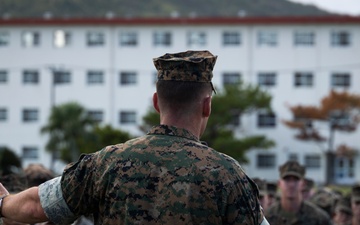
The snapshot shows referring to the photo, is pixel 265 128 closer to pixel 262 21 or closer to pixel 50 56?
pixel 262 21

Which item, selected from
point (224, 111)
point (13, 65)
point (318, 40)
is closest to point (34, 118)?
point (13, 65)

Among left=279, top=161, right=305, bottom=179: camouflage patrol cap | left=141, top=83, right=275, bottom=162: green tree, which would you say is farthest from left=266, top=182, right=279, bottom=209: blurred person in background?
left=141, top=83, right=275, bottom=162: green tree

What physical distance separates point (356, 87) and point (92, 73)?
68.9 feet

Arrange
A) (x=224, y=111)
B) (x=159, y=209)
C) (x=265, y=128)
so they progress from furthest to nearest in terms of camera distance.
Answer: (x=265, y=128)
(x=224, y=111)
(x=159, y=209)

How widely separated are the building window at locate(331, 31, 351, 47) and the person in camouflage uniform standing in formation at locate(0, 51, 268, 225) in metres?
72.0

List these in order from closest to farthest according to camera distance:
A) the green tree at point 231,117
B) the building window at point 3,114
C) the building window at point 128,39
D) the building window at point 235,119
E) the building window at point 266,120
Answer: the green tree at point 231,117 < the building window at point 235,119 < the building window at point 266,120 < the building window at point 128,39 < the building window at point 3,114

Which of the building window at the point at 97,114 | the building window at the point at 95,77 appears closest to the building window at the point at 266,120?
the building window at the point at 97,114

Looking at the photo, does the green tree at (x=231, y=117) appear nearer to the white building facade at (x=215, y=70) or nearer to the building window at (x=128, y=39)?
the white building facade at (x=215, y=70)

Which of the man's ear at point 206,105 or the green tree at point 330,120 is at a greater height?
the man's ear at point 206,105

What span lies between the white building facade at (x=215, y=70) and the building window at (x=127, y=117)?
0.08m

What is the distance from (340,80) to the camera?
75.2 metres

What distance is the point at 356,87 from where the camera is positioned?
247 ft

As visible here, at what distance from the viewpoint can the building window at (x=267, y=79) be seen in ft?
246

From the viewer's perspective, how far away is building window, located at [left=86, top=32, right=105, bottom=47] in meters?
77.1
